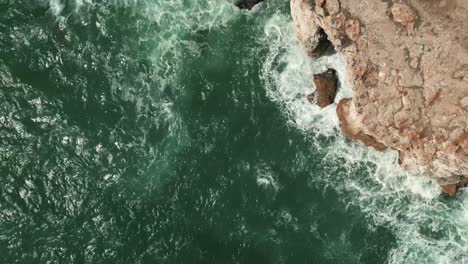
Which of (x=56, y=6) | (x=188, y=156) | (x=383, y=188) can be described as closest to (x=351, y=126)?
(x=383, y=188)

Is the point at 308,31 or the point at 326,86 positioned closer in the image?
the point at 308,31

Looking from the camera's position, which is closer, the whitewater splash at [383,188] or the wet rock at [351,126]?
the wet rock at [351,126]

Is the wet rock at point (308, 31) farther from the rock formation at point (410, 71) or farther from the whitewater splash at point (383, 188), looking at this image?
the whitewater splash at point (383, 188)

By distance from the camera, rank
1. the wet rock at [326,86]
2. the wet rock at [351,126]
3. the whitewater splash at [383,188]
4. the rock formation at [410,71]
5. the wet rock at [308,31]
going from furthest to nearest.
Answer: the wet rock at [326,86] < the whitewater splash at [383,188] < the wet rock at [351,126] < the wet rock at [308,31] < the rock formation at [410,71]

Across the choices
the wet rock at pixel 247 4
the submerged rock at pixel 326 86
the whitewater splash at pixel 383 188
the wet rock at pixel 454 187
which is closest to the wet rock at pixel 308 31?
the whitewater splash at pixel 383 188

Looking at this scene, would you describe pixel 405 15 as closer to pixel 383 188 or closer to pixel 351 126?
pixel 351 126

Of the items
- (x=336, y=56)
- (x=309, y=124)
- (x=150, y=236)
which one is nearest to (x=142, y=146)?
(x=150, y=236)

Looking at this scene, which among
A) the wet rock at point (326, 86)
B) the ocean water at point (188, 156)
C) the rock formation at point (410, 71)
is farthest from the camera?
the wet rock at point (326, 86)

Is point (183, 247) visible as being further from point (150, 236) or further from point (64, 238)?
point (64, 238)
